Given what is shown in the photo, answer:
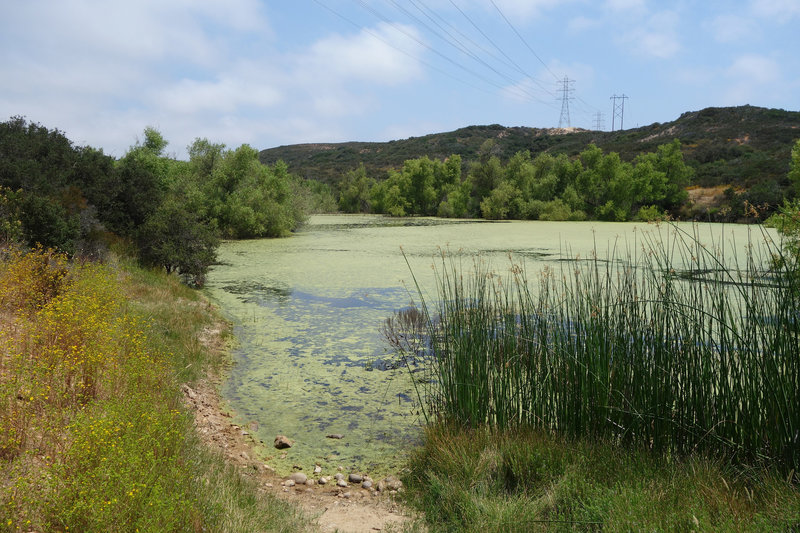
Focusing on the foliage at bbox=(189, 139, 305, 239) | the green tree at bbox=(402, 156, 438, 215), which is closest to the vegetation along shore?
the foliage at bbox=(189, 139, 305, 239)

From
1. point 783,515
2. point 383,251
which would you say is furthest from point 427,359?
point 383,251

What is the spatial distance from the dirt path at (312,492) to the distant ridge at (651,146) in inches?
964

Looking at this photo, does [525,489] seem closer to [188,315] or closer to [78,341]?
[78,341]

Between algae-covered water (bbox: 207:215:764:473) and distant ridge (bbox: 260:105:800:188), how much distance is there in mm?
20279

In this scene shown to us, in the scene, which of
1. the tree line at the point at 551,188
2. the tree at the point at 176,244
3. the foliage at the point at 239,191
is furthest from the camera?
the tree line at the point at 551,188

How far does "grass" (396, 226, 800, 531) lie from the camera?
2186 mm

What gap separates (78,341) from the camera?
11.8 feet

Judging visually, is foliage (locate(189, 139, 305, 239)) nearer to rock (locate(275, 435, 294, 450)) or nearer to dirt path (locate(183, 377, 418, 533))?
dirt path (locate(183, 377, 418, 533))

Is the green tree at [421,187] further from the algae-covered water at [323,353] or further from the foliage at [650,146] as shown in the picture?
the algae-covered water at [323,353]

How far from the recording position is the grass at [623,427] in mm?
2186

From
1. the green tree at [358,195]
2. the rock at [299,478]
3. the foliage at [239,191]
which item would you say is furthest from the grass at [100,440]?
the green tree at [358,195]

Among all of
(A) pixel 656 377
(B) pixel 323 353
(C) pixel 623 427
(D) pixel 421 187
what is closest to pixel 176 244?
(B) pixel 323 353

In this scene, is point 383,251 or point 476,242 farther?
point 476,242

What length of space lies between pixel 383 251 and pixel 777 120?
44.5m
